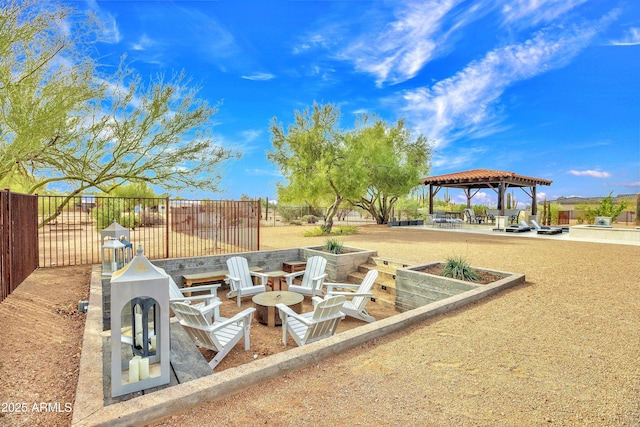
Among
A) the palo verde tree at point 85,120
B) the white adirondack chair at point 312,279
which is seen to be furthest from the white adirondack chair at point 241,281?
the palo verde tree at point 85,120

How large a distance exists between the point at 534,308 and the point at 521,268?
2.91m

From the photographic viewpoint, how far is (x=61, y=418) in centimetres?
213

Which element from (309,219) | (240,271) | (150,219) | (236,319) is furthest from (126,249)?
(309,219)

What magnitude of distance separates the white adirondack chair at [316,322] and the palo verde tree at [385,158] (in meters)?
11.7

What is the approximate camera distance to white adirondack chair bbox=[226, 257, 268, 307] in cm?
636

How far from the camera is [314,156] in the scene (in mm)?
15703

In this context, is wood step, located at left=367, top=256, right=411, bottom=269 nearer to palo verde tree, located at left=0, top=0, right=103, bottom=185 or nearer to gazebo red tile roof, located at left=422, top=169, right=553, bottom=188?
palo verde tree, located at left=0, top=0, right=103, bottom=185

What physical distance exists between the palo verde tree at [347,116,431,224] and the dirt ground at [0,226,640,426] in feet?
39.4

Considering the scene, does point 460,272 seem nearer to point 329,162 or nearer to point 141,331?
point 141,331

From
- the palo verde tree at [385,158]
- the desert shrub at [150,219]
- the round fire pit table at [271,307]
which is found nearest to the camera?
the round fire pit table at [271,307]

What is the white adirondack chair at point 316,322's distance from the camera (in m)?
4.19

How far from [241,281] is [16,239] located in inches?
153

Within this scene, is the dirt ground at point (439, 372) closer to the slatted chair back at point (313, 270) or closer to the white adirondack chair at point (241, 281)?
the white adirondack chair at point (241, 281)

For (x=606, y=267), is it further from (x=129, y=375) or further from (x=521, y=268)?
(x=129, y=375)
